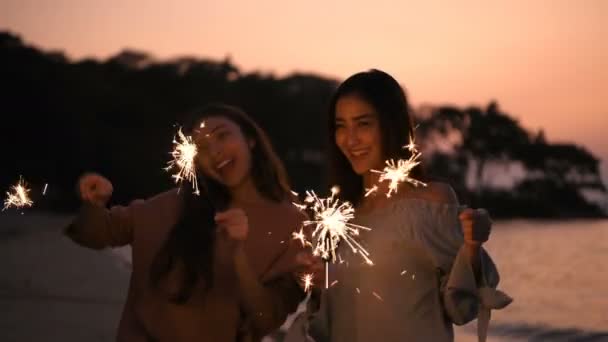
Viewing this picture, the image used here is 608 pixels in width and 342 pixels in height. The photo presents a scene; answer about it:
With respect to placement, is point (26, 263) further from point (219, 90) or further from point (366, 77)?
point (219, 90)

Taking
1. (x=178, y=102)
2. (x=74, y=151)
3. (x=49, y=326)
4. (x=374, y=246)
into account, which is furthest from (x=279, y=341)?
(x=178, y=102)

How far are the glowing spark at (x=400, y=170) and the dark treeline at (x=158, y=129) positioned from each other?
21.9 m

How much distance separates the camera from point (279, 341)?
10812 mm

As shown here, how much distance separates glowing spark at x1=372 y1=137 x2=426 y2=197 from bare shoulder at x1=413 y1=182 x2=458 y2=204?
0.04m

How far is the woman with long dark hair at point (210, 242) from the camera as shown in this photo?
14.0 ft

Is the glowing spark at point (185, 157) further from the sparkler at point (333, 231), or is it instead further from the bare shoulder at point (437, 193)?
the bare shoulder at point (437, 193)

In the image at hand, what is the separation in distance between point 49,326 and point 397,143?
8.73m

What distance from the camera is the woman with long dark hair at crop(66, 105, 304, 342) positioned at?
4.28 meters

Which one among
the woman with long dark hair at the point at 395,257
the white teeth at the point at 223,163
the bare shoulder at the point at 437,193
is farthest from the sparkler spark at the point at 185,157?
the bare shoulder at the point at 437,193

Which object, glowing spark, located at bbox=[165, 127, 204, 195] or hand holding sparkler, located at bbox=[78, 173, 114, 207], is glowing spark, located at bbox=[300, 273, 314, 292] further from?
hand holding sparkler, located at bbox=[78, 173, 114, 207]

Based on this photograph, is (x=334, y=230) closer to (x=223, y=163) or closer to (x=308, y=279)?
(x=308, y=279)

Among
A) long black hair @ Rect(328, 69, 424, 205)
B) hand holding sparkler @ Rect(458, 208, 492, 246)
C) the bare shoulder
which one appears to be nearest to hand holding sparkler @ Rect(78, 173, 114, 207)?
long black hair @ Rect(328, 69, 424, 205)

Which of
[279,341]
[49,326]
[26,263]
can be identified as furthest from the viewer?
[26,263]

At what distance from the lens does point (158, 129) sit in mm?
38344
